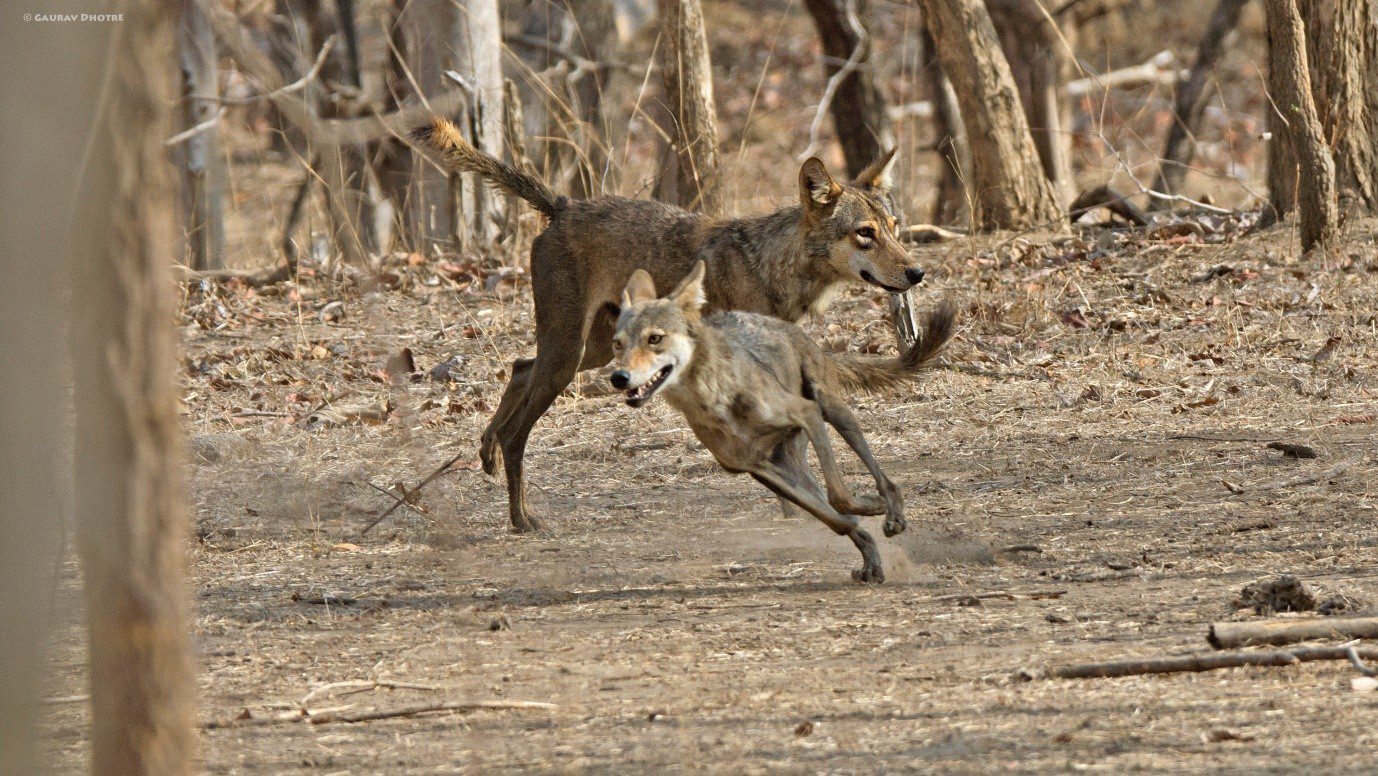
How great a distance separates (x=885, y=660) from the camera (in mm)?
5410

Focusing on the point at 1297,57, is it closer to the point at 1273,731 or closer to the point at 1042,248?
the point at 1042,248

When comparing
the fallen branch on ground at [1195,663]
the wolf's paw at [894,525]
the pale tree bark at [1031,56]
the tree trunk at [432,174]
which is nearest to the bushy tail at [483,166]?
the wolf's paw at [894,525]

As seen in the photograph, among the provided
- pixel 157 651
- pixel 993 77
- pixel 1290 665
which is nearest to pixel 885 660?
pixel 1290 665

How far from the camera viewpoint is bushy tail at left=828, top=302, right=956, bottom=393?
7508 millimetres

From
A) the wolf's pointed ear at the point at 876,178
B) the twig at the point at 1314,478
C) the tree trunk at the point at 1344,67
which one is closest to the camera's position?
the twig at the point at 1314,478

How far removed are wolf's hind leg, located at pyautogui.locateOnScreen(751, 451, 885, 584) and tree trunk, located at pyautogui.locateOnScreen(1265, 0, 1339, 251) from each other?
591cm

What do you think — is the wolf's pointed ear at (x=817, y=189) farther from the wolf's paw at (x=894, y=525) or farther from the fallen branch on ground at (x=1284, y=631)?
the fallen branch on ground at (x=1284, y=631)

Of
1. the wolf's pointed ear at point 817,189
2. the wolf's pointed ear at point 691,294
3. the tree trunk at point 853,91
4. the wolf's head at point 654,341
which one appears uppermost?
the tree trunk at point 853,91

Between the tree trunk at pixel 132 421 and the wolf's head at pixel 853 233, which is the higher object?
the wolf's head at pixel 853 233

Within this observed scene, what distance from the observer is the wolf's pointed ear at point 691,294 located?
7008 mm

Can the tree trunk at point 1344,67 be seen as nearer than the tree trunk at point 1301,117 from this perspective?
No

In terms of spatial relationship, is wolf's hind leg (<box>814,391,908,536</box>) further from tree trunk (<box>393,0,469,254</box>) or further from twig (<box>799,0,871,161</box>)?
twig (<box>799,0,871,161</box>)

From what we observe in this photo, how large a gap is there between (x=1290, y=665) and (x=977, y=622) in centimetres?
116

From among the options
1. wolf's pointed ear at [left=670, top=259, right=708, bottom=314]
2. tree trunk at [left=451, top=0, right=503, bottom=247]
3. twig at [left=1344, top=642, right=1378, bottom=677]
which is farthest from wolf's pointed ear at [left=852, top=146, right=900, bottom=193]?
tree trunk at [left=451, top=0, right=503, bottom=247]
